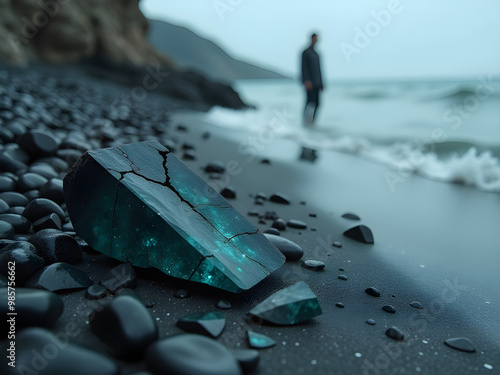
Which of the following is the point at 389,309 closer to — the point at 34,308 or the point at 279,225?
the point at 279,225

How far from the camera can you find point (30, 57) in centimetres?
1180

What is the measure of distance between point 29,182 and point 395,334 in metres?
1.87

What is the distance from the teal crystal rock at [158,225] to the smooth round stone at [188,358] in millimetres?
359

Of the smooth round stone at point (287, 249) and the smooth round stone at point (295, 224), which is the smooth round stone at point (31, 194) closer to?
the smooth round stone at point (287, 249)

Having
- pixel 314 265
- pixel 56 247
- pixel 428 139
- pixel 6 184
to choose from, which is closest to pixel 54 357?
pixel 56 247

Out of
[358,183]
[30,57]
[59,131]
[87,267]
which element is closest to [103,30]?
[30,57]

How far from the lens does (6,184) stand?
1994mm

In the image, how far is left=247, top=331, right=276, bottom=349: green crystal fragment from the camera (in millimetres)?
1175

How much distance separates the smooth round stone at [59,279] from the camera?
1324mm

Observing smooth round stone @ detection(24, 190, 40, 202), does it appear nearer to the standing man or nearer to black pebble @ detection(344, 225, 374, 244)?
black pebble @ detection(344, 225, 374, 244)

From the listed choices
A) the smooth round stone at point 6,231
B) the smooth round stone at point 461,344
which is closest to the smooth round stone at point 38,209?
the smooth round stone at point 6,231

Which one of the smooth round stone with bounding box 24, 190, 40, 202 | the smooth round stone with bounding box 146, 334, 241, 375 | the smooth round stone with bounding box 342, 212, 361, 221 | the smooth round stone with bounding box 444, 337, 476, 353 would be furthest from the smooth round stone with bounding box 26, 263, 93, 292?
the smooth round stone with bounding box 342, 212, 361, 221

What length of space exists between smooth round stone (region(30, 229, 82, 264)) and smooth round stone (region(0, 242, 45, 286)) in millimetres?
65

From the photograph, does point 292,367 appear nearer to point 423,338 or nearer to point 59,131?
point 423,338
